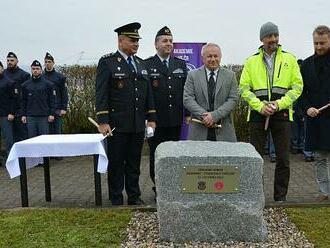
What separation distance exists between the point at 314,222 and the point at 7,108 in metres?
6.89

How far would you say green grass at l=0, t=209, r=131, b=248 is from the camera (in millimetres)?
5062

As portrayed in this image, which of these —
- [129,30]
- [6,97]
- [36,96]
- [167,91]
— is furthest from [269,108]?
[6,97]

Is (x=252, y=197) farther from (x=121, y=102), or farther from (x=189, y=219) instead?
(x=121, y=102)

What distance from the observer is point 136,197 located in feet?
21.7

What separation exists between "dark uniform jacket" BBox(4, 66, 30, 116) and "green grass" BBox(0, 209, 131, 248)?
4.86 m

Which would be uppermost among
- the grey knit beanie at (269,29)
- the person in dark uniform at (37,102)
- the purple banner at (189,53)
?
the grey knit beanie at (269,29)

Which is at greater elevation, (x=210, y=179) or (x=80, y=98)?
(x=80, y=98)

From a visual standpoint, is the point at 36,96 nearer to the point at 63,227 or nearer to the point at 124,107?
the point at 124,107

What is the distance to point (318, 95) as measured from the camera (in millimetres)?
6387

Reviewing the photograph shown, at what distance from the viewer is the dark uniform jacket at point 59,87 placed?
36.2ft

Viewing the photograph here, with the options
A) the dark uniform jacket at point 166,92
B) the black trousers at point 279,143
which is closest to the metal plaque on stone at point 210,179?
the black trousers at point 279,143

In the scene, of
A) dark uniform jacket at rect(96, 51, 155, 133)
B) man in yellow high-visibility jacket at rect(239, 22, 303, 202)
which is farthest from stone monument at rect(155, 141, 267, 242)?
dark uniform jacket at rect(96, 51, 155, 133)

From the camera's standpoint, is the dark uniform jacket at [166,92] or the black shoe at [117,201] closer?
the black shoe at [117,201]

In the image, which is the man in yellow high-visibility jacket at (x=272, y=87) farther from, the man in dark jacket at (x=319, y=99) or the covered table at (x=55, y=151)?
the covered table at (x=55, y=151)
